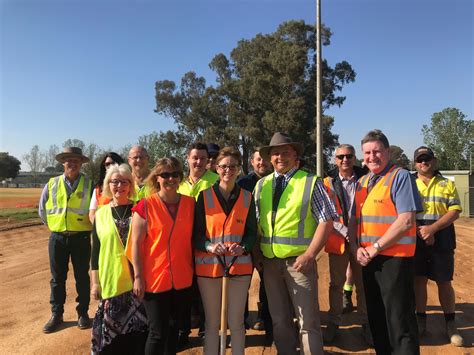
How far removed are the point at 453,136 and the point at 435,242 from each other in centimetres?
6141

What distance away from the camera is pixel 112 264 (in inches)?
129

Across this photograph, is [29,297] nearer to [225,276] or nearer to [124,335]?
[124,335]

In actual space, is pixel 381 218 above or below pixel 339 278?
above

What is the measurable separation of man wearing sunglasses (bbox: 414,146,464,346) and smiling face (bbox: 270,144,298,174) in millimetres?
1995

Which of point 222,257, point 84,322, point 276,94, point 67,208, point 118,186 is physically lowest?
point 84,322

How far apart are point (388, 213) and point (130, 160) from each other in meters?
3.16

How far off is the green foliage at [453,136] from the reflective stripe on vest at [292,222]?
196ft

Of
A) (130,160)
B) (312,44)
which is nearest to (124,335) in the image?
(130,160)

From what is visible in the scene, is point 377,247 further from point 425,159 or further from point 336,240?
point 425,159

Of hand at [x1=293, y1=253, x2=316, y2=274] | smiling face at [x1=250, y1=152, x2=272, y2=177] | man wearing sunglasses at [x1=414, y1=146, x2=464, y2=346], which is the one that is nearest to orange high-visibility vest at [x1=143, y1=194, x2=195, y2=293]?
hand at [x1=293, y1=253, x2=316, y2=274]

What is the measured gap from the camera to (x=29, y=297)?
6.48m

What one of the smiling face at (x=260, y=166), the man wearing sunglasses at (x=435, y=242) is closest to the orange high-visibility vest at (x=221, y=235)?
the smiling face at (x=260, y=166)

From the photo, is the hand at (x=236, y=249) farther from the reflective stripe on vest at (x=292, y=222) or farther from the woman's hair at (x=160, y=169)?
the woman's hair at (x=160, y=169)

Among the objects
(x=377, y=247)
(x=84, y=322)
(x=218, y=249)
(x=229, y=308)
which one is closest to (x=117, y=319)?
(x=229, y=308)
